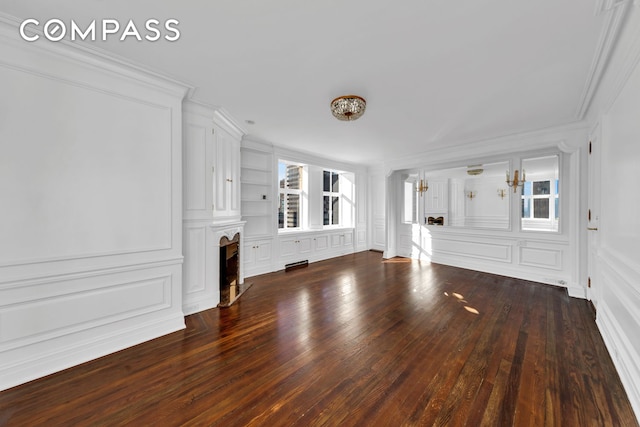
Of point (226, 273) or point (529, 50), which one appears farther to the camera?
point (226, 273)

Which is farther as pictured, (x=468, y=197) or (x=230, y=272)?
(x=468, y=197)

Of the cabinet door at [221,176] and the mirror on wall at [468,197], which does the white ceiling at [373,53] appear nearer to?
the cabinet door at [221,176]

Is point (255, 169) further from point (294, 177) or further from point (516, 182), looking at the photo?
point (516, 182)

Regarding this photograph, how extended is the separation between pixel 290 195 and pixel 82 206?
A: 4166 millimetres

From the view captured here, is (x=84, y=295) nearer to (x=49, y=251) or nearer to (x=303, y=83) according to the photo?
(x=49, y=251)

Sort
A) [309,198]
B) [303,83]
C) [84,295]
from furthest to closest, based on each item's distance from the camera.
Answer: [309,198]
[303,83]
[84,295]

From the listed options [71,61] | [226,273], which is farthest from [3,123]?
[226,273]

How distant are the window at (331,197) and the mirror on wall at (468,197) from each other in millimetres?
2300

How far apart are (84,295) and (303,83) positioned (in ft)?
9.06

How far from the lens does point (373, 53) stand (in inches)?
77.3

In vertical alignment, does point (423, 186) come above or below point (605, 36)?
below

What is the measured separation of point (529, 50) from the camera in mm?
1902

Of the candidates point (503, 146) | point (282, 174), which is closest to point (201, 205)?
point (282, 174)

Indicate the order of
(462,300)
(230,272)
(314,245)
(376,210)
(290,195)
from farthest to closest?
(376,210), (290,195), (314,245), (230,272), (462,300)
